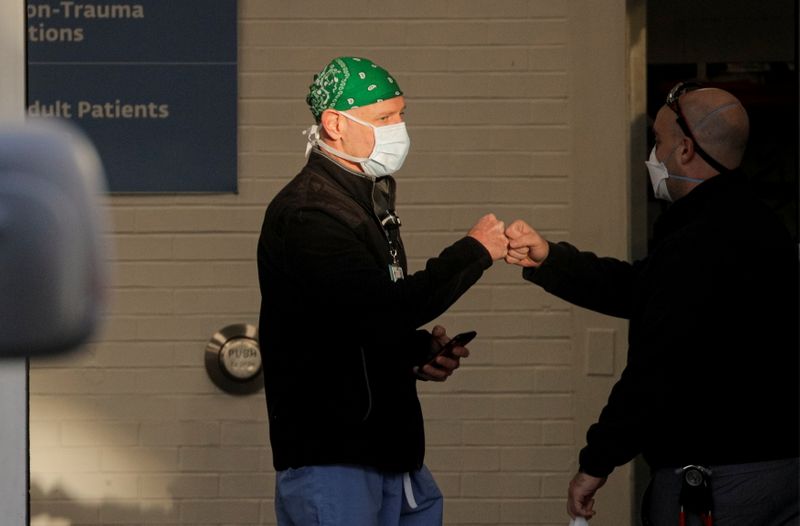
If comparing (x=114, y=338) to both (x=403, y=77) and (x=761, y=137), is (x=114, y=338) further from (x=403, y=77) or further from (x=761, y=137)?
(x=761, y=137)

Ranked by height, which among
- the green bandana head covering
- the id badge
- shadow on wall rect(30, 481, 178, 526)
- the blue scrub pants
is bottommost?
shadow on wall rect(30, 481, 178, 526)

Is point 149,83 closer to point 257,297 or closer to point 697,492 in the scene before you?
point 257,297

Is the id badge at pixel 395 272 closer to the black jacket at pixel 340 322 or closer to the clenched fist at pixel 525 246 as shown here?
the black jacket at pixel 340 322

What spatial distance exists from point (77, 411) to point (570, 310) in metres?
2.04

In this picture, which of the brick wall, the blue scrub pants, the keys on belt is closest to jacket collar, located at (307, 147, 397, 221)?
the blue scrub pants

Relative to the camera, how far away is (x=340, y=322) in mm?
3662

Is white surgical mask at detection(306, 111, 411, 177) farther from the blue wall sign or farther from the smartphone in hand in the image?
the blue wall sign

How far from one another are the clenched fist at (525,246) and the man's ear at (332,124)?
0.57 metres

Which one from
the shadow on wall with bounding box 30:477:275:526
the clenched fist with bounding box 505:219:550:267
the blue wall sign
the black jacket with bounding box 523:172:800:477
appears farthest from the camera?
the shadow on wall with bounding box 30:477:275:526

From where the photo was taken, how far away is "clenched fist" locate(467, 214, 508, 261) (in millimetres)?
3898

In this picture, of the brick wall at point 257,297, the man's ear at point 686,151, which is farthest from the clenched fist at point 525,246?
the brick wall at point 257,297

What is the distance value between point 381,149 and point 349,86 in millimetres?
189

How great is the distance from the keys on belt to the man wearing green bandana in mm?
700

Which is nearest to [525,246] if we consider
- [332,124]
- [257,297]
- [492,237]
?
[492,237]
